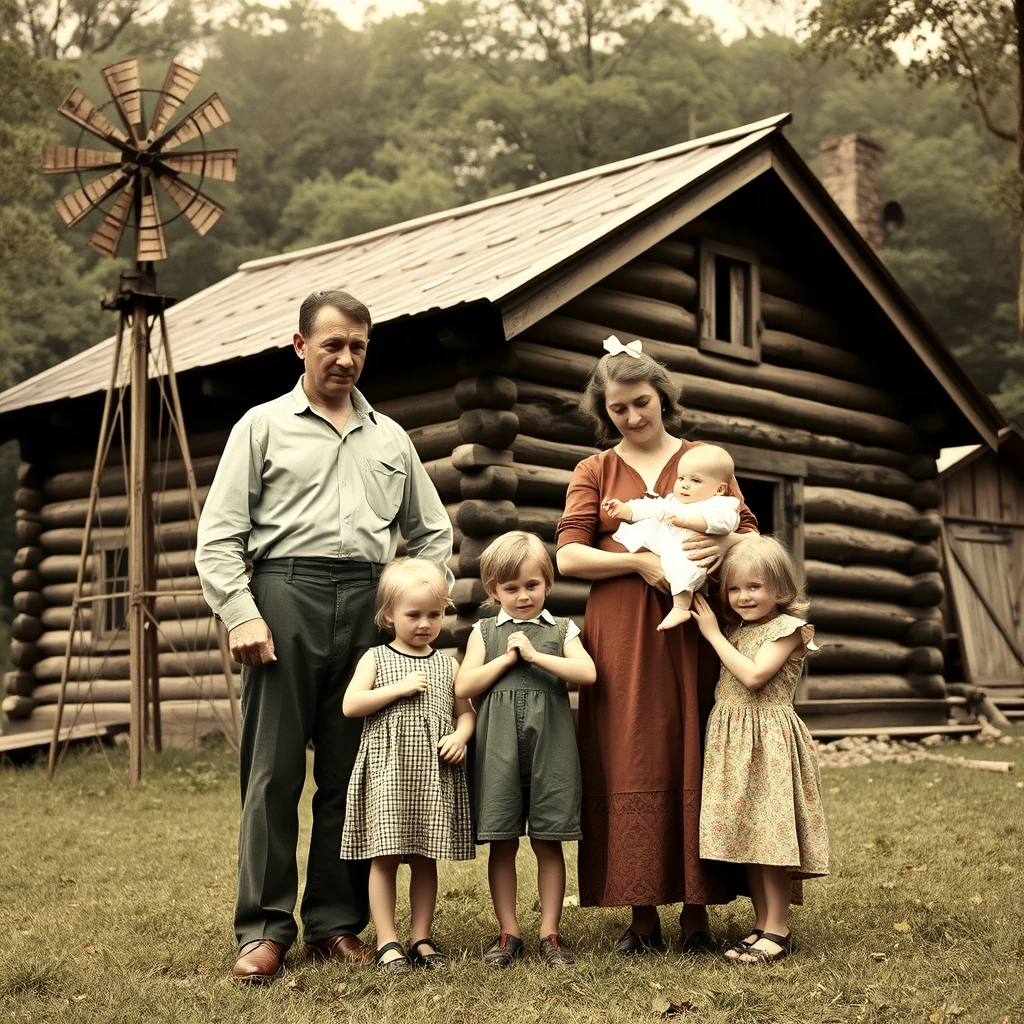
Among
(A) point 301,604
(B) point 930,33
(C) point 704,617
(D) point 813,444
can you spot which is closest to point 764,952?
A: (C) point 704,617

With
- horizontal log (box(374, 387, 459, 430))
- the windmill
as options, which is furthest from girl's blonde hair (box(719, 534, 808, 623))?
the windmill

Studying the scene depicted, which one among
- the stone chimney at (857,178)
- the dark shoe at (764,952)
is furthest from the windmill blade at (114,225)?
the stone chimney at (857,178)

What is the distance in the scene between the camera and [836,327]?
12.7m

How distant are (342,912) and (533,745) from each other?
2.96ft

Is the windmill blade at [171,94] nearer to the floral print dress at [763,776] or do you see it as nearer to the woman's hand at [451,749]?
the woman's hand at [451,749]

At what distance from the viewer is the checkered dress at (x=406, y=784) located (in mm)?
4402

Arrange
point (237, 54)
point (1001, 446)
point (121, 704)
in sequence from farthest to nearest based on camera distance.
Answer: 1. point (237, 54)
2. point (1001, 446)
3. point (121, 704)

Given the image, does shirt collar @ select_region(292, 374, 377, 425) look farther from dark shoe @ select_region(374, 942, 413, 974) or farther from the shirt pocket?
dark shoe @ select_region(374, 942, 413, 974)

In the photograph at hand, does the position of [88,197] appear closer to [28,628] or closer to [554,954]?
[28,628]

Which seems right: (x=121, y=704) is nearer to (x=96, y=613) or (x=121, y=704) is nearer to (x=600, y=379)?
(x=96, y=613)

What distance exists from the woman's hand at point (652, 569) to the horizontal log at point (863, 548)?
309 inches

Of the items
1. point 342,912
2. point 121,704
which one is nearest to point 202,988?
point 342,912

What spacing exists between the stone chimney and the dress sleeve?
676 inches

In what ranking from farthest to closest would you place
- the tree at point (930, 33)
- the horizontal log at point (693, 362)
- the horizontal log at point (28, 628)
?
the tree at point (930, 33) → the horizontal log at point (28, 628) → the horizontal log at point (693, 362)
